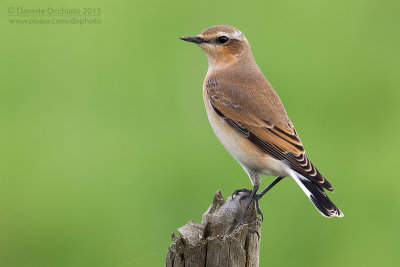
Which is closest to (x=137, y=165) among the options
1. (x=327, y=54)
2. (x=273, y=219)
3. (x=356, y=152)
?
(x=273, y=219)

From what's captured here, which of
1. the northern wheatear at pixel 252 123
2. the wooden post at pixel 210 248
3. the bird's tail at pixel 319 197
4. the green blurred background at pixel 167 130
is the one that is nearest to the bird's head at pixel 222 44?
the northern wheatear at pixel 252 123

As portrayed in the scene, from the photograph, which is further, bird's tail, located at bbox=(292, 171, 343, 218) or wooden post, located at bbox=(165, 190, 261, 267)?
bird's tail, located at bbox=(292, 171, 343, 218)

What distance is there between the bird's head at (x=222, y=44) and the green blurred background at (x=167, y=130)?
2281 millimetres

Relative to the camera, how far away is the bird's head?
8.57m

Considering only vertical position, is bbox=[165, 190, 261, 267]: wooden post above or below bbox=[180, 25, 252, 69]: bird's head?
below

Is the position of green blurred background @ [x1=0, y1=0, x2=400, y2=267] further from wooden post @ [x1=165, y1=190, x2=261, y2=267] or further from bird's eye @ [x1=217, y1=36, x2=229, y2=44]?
wooden post @ [x1=165, y1=190, x2=261, y2=267]

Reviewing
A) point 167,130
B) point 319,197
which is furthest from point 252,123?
point 167,130

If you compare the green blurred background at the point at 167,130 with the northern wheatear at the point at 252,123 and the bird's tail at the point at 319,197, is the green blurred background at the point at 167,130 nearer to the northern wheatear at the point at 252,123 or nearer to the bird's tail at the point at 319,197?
the northern wheatear at the point at 252,123

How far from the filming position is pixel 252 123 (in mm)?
7875

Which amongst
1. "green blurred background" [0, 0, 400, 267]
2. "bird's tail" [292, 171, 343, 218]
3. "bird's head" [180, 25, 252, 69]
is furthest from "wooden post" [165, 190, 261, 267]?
"green blurred background" [0, 0, 400, 267]

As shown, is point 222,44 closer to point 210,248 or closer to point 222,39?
point 222,39

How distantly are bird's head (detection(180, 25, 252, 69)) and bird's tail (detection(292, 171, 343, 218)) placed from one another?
6.38 feet

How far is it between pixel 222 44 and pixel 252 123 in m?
1.29

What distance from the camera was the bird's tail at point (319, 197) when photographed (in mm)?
6973
